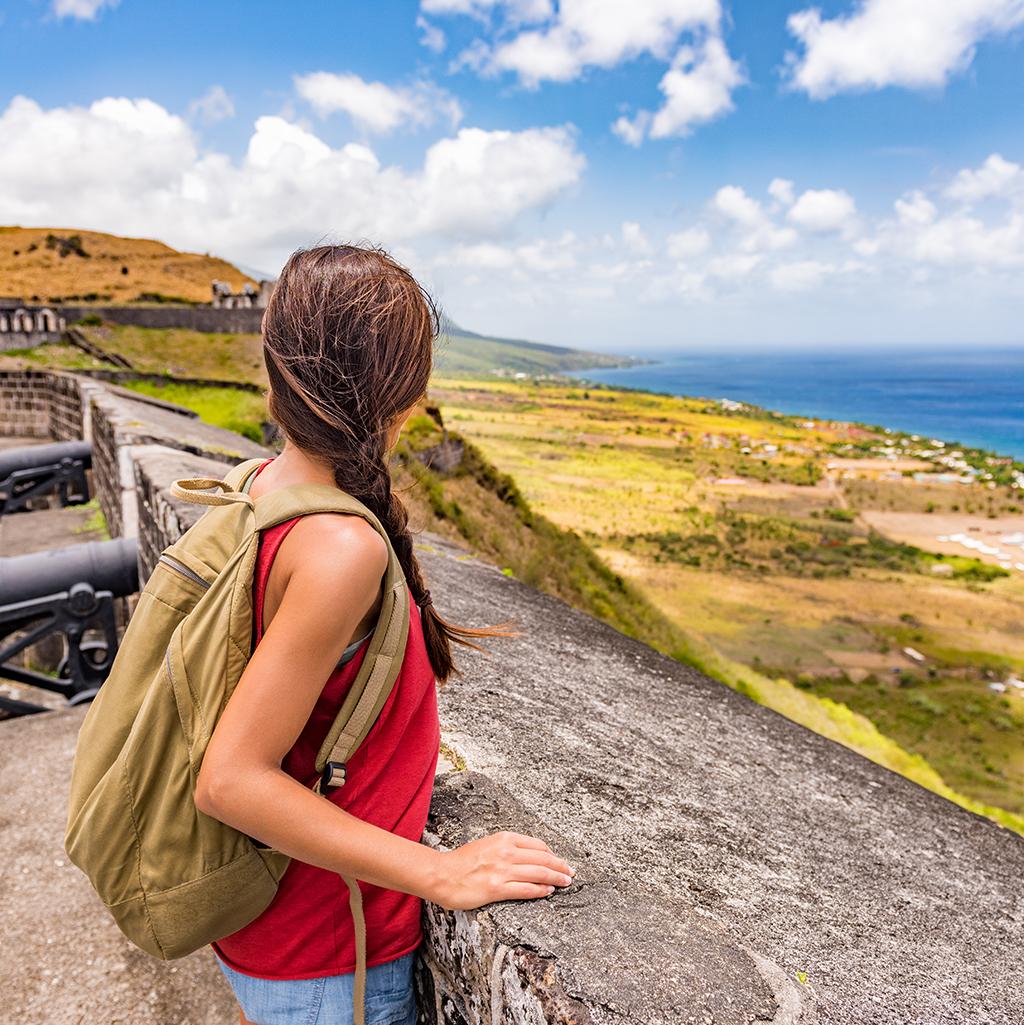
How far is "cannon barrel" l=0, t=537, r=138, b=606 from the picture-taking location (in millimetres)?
4898

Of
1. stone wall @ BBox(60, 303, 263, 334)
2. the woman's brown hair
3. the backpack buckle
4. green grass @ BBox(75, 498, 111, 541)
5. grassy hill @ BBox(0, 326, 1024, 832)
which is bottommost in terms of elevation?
grassy hill @ BBox(0, 326, 1024, 832)

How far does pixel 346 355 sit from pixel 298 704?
539 millimetres

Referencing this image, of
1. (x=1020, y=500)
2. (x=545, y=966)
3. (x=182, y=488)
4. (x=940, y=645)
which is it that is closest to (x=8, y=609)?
(x=182, y=488)

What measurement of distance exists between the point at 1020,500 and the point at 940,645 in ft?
135

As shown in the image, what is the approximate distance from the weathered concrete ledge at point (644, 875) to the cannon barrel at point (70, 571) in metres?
0.89

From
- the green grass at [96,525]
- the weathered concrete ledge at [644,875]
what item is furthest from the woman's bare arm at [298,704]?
the green grass at [96,525]

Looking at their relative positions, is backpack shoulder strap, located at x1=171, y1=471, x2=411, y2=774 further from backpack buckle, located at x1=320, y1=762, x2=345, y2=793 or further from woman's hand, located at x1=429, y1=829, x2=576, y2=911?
woman's hand, located at x1=429, y1=829, x2=576, y2=911

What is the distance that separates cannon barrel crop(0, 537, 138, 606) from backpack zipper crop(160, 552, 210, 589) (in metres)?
4.45

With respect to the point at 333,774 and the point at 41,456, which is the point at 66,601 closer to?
the point at 333,774

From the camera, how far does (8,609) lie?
15.5 ft

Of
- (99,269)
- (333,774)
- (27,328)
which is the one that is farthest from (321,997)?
(99,269)

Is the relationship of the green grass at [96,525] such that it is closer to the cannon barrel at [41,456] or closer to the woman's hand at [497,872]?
the cannon barrel at [41,456]

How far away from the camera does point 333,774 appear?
3.95ft

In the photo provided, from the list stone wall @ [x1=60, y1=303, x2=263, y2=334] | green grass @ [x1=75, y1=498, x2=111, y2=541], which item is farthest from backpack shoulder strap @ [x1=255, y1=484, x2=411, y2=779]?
stone wall @ [x1=60, y1=303, x2=263, y2=334]
